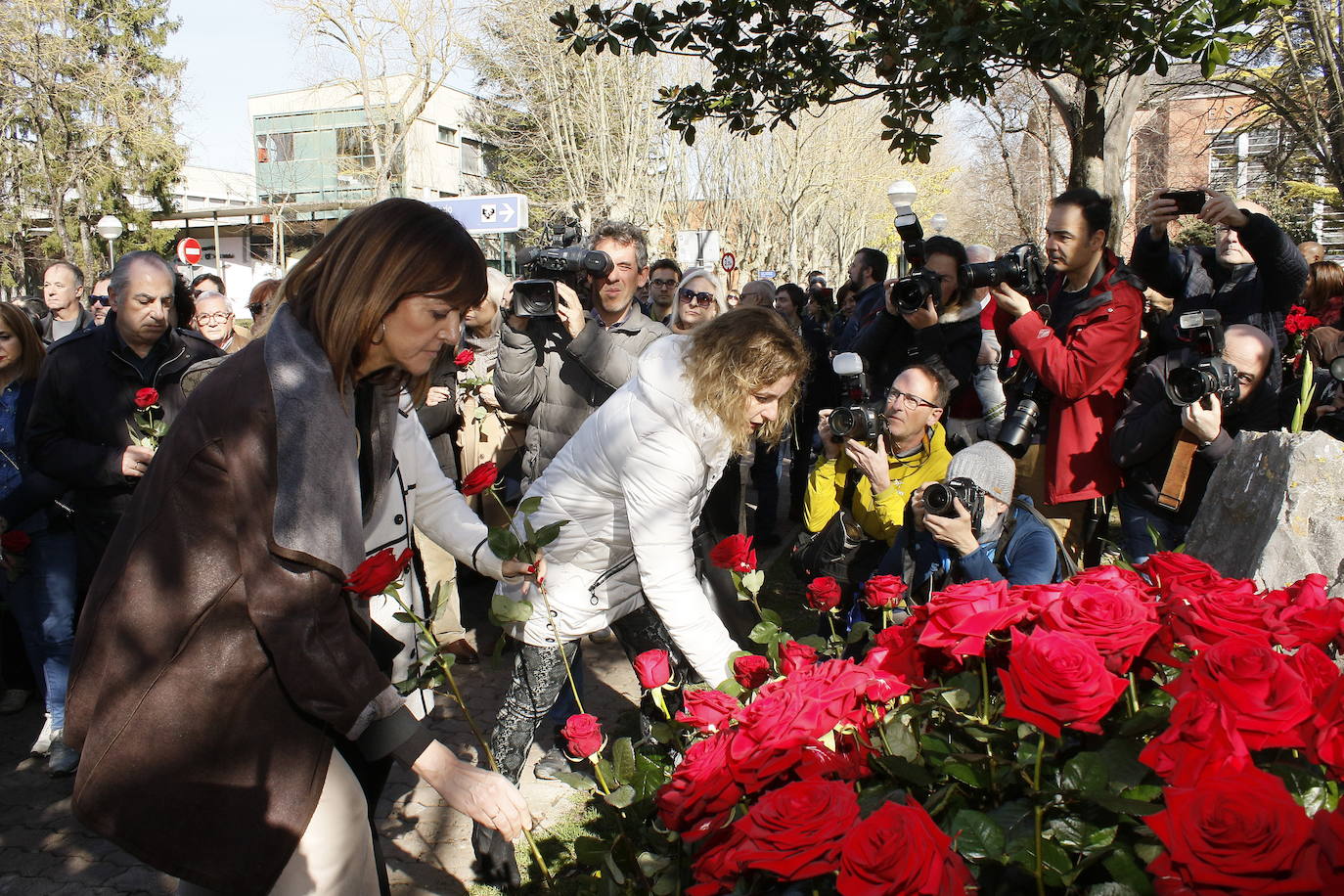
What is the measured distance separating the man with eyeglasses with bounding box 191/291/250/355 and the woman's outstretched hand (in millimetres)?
4791

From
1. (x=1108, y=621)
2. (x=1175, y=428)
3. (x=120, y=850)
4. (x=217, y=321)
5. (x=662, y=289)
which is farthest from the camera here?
(x=662, y=289)

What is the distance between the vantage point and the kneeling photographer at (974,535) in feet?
9.72

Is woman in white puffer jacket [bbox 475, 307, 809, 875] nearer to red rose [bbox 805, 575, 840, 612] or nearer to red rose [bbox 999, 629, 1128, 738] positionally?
red rose [bbox 805, 575, 840, 612]

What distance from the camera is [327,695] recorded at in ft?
5.55

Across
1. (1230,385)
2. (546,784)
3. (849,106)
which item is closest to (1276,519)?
(1230,385)

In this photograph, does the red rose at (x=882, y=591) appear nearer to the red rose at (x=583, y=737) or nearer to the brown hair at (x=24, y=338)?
the red rose at (x=583, y=737)

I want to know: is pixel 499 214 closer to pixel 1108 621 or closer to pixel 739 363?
pixel 739 363

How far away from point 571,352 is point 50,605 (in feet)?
8.16

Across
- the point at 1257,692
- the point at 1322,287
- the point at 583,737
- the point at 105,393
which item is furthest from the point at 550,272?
the point at 1322,287

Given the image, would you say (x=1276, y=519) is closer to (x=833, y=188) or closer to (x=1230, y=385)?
(x=1230, y=385)

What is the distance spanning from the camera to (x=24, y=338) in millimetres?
4570

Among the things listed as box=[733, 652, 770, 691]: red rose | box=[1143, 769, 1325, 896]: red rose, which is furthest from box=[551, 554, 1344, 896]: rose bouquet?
box=[733, 652, 770, 691]: red rose

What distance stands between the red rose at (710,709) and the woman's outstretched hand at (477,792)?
315 millimetres

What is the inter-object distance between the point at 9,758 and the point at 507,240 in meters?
38.1
